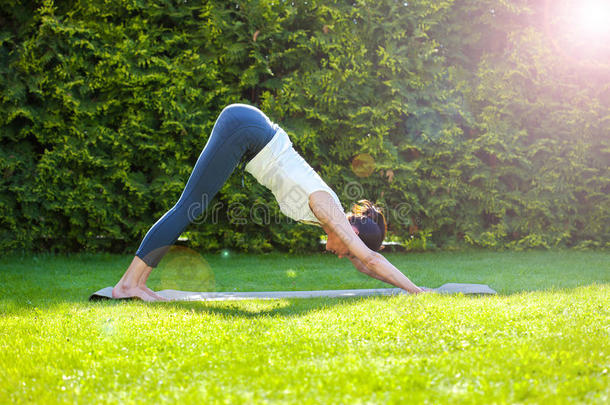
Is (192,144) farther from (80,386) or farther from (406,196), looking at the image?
(80,386)

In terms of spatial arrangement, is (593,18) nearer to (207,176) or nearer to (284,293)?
(284,293)

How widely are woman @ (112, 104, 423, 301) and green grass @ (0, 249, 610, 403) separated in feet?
1.00

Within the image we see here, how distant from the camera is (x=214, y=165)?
13.4ft

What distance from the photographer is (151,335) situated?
283cm

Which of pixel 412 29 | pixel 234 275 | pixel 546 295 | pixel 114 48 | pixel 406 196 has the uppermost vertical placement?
pixel 412 29

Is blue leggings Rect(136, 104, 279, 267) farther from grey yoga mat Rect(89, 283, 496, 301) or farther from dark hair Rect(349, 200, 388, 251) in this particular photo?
dark hair Rect(349, 200, 388, 251)

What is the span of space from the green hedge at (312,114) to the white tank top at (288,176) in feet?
10.1

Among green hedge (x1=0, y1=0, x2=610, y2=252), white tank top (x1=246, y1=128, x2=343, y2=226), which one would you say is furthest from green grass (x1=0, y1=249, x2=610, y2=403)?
green hedge (x1=0, y1=0, x2=610, y2=252)

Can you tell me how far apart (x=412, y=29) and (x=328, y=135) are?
2.08 metres

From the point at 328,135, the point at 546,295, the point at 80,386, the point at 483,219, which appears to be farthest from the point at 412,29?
the point at 80,386

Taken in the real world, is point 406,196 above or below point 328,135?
below

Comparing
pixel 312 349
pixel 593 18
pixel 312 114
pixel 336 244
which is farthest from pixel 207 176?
pixel 593 18

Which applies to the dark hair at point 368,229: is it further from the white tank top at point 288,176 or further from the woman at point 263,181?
the white tank top at point 288,176

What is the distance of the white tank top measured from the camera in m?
3.97
